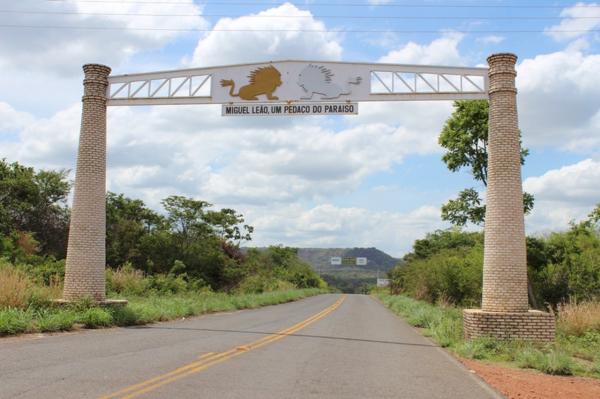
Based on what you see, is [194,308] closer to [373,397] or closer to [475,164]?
[475,164]

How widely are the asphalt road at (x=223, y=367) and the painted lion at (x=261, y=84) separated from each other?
7.73m

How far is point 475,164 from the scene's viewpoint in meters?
24.7

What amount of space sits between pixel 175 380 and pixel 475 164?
1903 centimetres

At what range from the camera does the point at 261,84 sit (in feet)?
62.6

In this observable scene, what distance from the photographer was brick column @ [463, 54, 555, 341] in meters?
14.7

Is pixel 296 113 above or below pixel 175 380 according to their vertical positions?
above

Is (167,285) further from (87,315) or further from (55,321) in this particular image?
(55,321)

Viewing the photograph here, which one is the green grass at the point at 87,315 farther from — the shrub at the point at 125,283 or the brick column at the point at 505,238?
the brick column at the point at 505,238

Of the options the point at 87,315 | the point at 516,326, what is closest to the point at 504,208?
the point at 516,326

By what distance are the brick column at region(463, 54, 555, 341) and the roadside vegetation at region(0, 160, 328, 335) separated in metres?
10.8

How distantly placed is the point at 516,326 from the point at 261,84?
34.9 ft

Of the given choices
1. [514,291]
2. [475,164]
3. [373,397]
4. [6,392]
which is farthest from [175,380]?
[475,164]

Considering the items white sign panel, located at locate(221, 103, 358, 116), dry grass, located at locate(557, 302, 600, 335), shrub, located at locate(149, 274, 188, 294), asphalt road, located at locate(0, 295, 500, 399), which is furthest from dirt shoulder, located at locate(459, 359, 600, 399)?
shrub, located at locate(149, 274, 188, 294)

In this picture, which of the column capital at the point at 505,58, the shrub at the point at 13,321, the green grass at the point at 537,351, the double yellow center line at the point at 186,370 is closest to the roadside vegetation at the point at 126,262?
the shrub at the point at 13,321
